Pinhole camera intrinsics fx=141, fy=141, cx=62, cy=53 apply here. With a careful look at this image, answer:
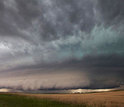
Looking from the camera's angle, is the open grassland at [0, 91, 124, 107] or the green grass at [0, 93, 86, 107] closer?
the green grass at [0, 93, 86, 107]

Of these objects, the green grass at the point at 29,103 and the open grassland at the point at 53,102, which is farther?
the open grassland at the point at 53,102

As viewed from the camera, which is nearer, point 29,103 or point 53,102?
point 29,103
